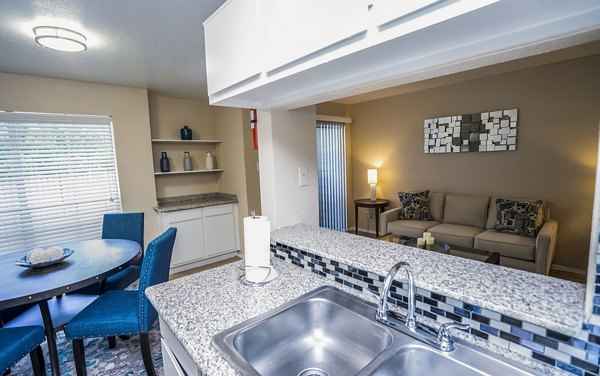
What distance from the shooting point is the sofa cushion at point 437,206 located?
3.85 m

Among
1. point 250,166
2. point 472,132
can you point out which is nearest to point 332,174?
point 250,166

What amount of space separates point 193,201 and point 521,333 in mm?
3892

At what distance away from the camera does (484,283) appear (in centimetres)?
84

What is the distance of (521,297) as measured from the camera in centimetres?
75

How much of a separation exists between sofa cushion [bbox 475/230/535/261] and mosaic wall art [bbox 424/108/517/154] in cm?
112

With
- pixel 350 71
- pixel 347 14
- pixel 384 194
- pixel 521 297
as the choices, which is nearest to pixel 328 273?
pixel 521 297

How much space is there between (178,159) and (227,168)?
69 cm

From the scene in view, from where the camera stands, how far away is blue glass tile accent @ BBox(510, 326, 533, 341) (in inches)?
27.6

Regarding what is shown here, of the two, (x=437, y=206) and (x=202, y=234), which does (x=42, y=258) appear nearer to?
(x=202, y=234)

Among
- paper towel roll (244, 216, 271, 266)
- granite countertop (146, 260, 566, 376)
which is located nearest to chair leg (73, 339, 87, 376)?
granite countertop (146, 260, 566, 376)

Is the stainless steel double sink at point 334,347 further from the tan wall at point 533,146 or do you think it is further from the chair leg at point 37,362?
the tan wall at point 533,146

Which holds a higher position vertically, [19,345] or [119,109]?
[119,109]

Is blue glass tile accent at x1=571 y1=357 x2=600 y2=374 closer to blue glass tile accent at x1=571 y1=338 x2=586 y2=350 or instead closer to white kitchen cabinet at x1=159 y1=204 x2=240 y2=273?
blue glass tile accent at x1=571 y1=338 x2=586 y2=350

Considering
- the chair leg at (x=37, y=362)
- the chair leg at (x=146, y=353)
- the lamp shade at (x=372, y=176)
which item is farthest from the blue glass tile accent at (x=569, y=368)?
the lamp shade at (x=372, y=176)
